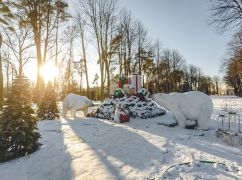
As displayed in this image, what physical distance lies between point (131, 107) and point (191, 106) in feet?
9.92

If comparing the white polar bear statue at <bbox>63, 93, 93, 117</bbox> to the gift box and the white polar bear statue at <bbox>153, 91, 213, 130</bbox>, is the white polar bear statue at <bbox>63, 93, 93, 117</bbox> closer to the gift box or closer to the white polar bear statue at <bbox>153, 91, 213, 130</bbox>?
the gift box

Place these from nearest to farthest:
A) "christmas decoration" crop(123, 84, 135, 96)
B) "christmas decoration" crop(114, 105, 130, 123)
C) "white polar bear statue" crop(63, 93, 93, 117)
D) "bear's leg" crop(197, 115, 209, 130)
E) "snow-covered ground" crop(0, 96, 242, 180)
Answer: "snow-covered ground" crop(0, 96, 242, 180)
"bear's leg" crop(197, 115, 209, 130)
"christmas decoration" crop(114, 105, 130, 123)
"christmas decoration" crop(123, 84, 135, 96)
"white polar bear statue" crop(63, 93, 93, 117)

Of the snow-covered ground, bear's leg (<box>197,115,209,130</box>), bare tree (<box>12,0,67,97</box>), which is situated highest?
bare tree (<box>12,0,67,97</box>)

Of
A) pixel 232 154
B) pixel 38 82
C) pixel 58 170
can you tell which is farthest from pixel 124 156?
pixel 38 82

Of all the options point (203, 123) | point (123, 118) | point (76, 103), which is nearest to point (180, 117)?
point (203, 123)

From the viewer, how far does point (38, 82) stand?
669 inches

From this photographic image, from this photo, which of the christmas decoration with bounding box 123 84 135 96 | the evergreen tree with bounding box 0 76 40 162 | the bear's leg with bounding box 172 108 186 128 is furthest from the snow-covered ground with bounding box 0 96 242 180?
the christmas decoration with bounding box 123 84 135 96

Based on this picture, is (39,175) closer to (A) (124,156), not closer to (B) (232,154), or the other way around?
(A) (124,156)

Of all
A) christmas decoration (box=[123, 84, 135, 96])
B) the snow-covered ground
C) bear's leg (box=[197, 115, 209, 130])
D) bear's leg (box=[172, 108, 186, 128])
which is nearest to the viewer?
the snow-covered ground

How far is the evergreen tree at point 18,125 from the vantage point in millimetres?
5105

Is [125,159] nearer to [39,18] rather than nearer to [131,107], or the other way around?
[131,107]

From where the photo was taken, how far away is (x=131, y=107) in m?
9.91

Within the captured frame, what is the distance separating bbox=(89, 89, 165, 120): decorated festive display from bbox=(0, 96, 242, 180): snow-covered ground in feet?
9.59

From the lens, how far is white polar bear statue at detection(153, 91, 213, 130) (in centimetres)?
764
